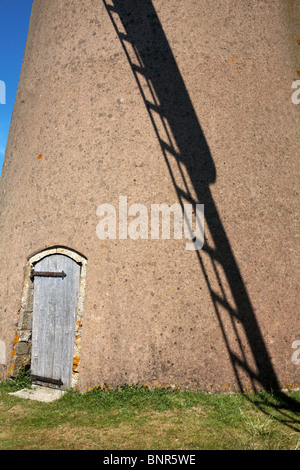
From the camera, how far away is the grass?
3887mm

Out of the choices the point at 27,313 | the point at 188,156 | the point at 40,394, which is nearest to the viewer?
the point at 40,394

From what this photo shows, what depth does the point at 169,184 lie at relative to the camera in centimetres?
Answer: 600

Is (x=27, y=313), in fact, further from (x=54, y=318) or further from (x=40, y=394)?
(x=40, y=394)

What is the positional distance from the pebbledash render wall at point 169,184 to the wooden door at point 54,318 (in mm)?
249

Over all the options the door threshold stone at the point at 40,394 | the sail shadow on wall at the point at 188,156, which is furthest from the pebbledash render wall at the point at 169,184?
the door threshold stone at the point at 40,394

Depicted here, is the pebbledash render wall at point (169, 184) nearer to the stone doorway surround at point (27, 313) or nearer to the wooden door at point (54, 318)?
the stone doorway surround at point (27, 313)

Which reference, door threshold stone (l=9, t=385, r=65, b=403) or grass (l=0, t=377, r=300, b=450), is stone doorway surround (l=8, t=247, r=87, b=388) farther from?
grass (l=0, t=377, r=300, b=450)

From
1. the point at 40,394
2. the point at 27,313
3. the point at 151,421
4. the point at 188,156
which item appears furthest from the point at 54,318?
the point at 188,156

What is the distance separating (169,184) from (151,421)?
12.5ft

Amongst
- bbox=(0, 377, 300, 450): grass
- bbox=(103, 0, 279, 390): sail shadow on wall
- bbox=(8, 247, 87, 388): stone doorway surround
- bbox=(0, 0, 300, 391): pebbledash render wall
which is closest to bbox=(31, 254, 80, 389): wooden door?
A: bbox=(8, 247, 87, 388): stone doorway surround

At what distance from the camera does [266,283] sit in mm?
5820

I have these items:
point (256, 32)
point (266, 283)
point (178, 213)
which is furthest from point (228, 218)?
point (256, 32)

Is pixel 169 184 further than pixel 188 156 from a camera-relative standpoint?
No

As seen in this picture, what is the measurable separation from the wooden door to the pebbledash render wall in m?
0.25
